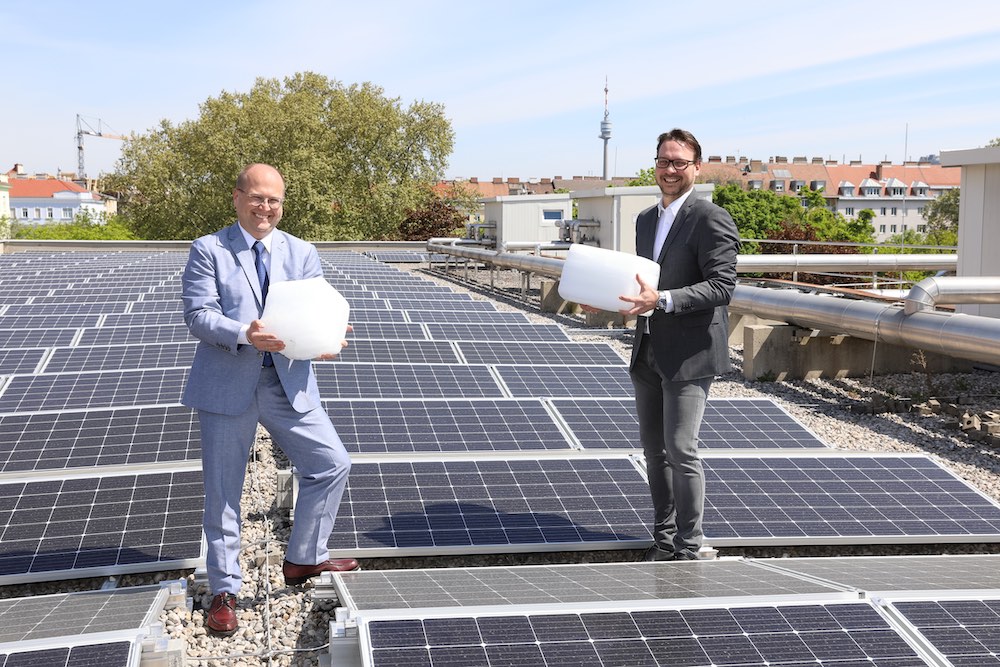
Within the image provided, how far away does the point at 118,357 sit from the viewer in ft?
29.5

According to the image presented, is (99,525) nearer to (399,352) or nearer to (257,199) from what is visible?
(257,199)

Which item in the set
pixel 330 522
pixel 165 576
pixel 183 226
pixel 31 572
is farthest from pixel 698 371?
pixel 183 226

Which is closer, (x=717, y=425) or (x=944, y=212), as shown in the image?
(x=717, y=425)

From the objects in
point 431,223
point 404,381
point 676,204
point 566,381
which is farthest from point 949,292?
point 431,223

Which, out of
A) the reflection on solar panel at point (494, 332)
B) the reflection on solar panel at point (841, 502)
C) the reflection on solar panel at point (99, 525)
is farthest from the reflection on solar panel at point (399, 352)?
the reflection on solar panel at point (841, 502)

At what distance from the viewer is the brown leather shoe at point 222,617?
427cm

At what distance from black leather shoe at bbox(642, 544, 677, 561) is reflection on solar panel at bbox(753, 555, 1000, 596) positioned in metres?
0.56

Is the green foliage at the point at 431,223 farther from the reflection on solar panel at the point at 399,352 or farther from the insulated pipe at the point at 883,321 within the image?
the reflection on solar panel at the point at 399,352

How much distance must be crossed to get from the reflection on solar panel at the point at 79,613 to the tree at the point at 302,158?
2186 inches

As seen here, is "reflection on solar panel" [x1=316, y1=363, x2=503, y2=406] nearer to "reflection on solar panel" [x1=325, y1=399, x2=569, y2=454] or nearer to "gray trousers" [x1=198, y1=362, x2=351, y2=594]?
"reflection on solar panel" [x1=325, y1=399, x2=569, y2=454]

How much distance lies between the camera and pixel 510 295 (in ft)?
76.9

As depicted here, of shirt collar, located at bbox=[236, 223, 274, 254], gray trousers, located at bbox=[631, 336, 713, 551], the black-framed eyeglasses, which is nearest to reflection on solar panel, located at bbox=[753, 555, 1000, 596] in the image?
gray trousers, located at bbox=[631, 336, 713, 551]

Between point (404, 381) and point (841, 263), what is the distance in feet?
46.8

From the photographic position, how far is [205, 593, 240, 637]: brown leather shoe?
14.0ft
